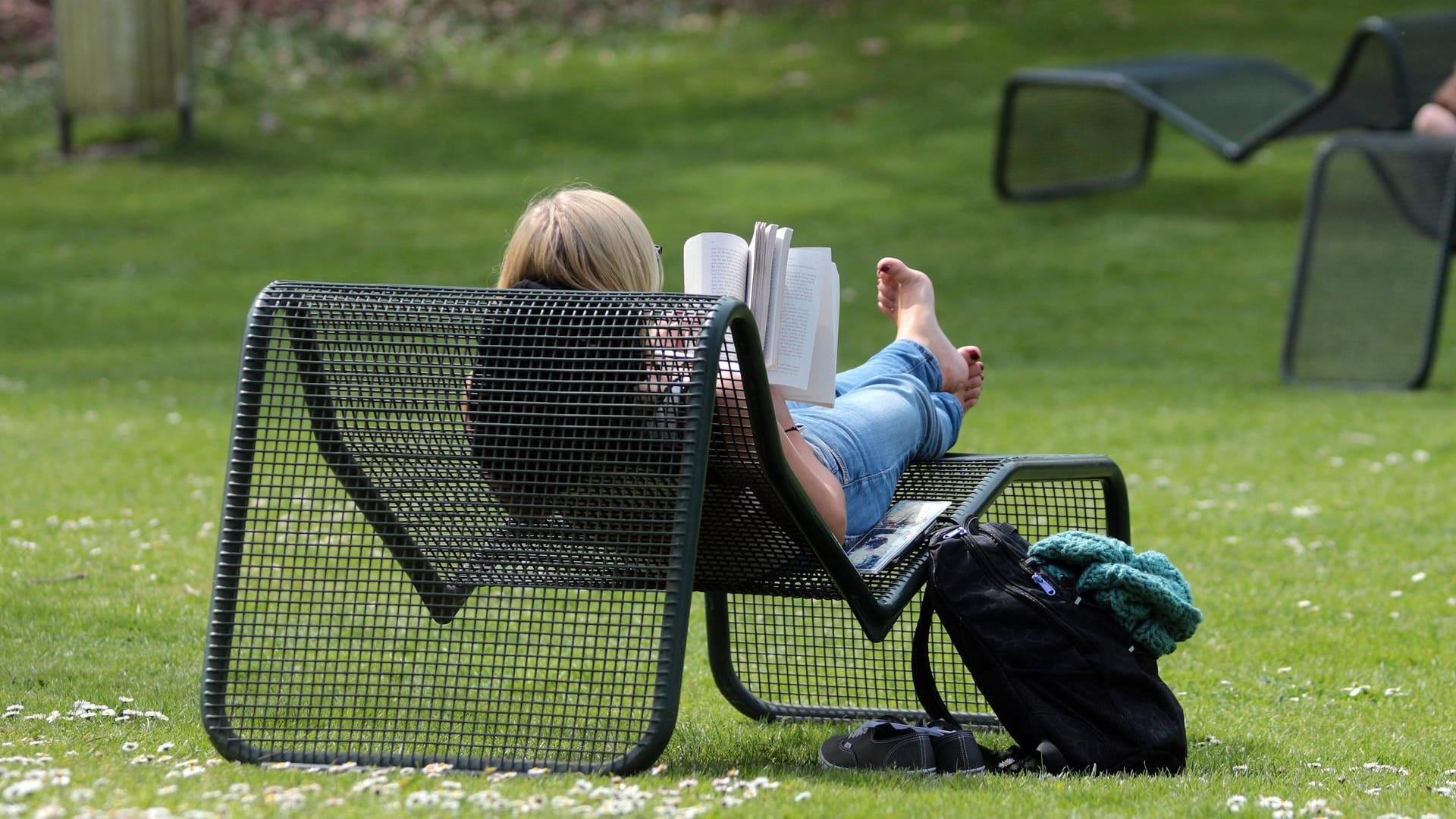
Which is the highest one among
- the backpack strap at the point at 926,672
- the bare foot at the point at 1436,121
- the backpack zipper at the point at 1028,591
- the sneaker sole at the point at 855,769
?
the bare foot at the point at 1436,121

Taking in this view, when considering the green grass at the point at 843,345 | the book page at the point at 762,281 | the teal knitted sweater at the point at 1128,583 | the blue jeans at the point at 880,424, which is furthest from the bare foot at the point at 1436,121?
the book page at the point at 762,281

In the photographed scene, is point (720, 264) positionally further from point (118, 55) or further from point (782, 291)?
point (118, 55)

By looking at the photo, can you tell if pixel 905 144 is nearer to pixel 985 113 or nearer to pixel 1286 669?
pixel 985 113

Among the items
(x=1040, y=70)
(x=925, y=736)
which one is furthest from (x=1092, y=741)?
(x=1040, y=70)

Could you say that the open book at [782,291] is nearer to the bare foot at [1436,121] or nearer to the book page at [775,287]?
the book page at [775,287]

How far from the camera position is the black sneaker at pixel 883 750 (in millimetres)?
3277

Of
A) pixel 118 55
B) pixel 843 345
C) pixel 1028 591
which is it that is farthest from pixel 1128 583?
pixel 118 55

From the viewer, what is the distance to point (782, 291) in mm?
3232

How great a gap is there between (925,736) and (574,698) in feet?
4.11

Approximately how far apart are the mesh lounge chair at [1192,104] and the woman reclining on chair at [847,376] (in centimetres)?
831

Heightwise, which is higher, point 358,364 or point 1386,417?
point 358,364

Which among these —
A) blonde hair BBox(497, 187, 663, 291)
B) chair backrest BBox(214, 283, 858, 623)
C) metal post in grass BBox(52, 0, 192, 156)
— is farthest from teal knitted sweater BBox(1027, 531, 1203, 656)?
metal post in grass BBox(52, 0, 192, 156)

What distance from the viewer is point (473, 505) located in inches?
128

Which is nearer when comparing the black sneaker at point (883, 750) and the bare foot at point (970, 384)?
the black sneaker at point (883, 750)
